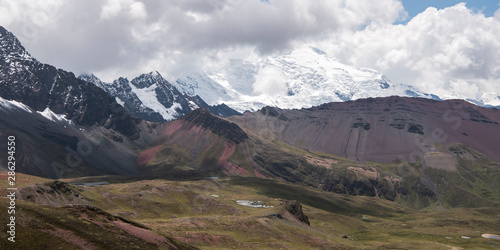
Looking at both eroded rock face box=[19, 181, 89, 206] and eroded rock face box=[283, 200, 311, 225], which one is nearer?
eroded rock face box=[19, 181, 89, 206]

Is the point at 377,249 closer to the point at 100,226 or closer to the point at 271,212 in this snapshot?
the point at 271,212

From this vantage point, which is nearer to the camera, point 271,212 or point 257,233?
point 257,233

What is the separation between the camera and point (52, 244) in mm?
60562

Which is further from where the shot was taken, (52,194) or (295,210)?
(295,210)

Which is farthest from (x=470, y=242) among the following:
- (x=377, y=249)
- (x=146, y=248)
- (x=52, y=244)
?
(x=52, y=244)

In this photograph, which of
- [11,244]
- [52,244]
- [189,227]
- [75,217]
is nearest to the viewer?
[11,244]

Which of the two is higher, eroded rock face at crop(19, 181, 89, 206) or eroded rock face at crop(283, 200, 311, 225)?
eroded rock face at crop(283, 200, 311, 225)

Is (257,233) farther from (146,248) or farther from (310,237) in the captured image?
(146,248)

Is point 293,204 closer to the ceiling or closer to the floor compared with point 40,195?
closer to the ceiling

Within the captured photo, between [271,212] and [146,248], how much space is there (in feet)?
305

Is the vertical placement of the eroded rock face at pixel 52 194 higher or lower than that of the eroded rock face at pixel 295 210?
lower

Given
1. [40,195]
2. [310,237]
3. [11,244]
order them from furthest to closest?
[40,195] → [310,237] → [11,244]

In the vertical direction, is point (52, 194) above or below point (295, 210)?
below

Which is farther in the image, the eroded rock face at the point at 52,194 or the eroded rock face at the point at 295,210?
the eroded rock face at the point at 295,210
